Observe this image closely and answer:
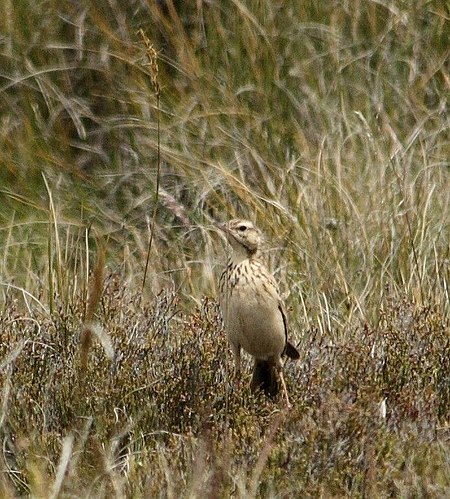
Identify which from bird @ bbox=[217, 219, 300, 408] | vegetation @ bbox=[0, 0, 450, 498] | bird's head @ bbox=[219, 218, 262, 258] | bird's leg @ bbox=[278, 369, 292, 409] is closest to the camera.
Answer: vegetation @ bbox=[0, 0, 450, 498]

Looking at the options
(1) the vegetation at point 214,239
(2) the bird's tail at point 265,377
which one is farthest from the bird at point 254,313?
(1) the vegetation at point 214,239

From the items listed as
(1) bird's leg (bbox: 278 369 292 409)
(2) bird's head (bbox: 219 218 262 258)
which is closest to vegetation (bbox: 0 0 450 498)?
(1) bird's leg (bbox: 278 369 292 409)

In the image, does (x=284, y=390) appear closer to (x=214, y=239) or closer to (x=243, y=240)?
(x=243, y=240)

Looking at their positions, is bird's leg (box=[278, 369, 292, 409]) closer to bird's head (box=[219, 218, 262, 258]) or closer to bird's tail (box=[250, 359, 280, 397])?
bird's tail (box=[250, 359, 280, 397])

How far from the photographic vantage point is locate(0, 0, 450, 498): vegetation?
199 inches

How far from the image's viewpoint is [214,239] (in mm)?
8133

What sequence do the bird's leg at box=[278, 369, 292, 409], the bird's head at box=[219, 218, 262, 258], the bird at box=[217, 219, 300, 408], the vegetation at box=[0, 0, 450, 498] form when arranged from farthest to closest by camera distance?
the bird's head at box=[219, 218, 262, 258], the bird at box=[217, 219, 300, 408], the bird's leg at box=[278, 369, 292, 409], the vegetation at box=[0, 0, 450, 498]

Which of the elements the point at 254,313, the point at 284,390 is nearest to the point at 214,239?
the point at 254,313

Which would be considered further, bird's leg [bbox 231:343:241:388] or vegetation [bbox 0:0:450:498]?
bird's leg [bbox 231:343:241:388]

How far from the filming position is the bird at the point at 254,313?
589cm

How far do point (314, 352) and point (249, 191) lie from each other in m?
2.12

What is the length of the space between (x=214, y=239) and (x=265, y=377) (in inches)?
79.6

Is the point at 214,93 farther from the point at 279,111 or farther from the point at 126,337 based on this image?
the point at 126,337

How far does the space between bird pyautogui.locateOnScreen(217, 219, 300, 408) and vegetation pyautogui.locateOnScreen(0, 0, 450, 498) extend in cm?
11
